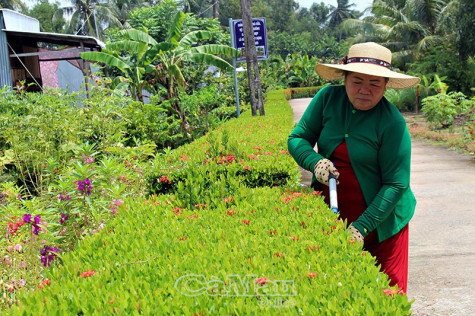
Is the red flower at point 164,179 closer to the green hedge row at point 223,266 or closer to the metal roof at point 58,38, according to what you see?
the green hedge row at point 223,266

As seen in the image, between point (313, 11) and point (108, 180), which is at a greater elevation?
point (313, 11)

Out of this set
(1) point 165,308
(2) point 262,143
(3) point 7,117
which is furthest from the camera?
(3) point 7,117

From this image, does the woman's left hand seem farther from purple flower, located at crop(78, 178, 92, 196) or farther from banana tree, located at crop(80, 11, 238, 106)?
banana tree, located at crop(80, 11, 238, 106)

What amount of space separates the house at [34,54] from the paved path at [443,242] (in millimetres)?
10818

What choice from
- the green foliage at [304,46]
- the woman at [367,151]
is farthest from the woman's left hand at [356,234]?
the green foliage at [304,46]

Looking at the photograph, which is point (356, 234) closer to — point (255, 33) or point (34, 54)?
point (255, 33)

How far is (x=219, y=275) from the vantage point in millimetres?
2127

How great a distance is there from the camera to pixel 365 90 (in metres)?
2.98

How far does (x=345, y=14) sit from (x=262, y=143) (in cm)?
9746

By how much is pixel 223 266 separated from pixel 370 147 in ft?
4.23

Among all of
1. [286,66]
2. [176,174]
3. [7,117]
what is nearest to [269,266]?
[176,174]

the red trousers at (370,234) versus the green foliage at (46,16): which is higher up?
the green foliage at (46,16)

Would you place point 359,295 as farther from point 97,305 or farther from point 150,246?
point 150,246

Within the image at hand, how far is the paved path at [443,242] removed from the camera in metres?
4.14
